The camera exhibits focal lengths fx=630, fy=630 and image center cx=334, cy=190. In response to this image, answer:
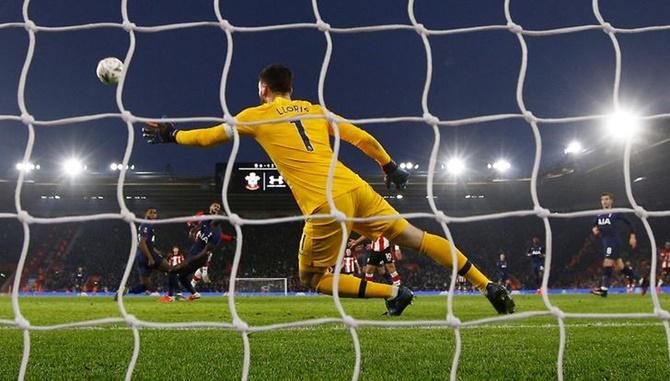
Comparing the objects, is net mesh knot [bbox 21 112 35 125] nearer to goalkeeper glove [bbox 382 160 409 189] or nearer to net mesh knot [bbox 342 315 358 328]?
net mesh knot [bbox 342 315 358 328]

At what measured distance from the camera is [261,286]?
23188mm

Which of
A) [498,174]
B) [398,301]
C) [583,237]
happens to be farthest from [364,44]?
[398,301]

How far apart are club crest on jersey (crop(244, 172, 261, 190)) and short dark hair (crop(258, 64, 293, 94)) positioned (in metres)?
16.7

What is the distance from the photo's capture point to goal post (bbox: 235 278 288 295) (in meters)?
22.4

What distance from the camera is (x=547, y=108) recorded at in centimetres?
5222

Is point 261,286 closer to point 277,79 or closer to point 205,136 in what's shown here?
point 277,79

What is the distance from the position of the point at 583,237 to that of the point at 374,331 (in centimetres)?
2597

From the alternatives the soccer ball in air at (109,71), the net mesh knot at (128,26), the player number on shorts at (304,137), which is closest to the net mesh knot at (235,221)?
the net mesh knot at (128,26)

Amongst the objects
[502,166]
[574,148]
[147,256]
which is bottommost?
[147,256]

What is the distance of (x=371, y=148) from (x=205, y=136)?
1.20 metres

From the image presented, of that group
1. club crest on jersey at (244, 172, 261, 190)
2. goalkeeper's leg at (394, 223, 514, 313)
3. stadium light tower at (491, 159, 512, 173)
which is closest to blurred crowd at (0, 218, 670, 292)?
stadium light tower at (491, 159, 512, 173)

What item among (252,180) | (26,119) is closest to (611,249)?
(26,119)

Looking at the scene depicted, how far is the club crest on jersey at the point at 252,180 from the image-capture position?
68.1 feet

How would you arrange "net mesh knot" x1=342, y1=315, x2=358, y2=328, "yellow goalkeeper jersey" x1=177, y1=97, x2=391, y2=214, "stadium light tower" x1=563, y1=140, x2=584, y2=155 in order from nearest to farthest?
"net mesh knot" x1=342, y1=315, x2=358, y2=328
"yellow goalkeeper jersey" x1=177, y1=97, x2=391, y2=214
"stadium light tower" x1=563, y1=140, x2=584, y2=155
